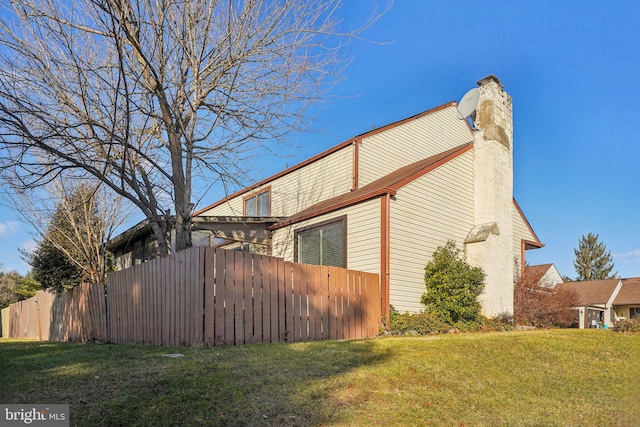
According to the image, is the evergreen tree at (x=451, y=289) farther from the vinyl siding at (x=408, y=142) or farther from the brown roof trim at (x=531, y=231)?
the brown roof trim at (x=531, y=231)

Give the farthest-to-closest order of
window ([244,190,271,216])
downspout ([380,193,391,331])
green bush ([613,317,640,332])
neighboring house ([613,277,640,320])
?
neighboring house ([613,277,640,320]) → window ([244,190,271,216]) → downspout ([380,193,391,331]) → green bush ([613,317,640,332])

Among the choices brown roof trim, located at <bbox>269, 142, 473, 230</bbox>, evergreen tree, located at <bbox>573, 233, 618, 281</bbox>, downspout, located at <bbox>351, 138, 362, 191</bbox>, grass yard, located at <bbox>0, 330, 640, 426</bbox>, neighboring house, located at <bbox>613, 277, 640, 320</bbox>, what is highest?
downspout, located at <bbox>351, 138, 362, 191</bbox>

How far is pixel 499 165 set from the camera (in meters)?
14.1

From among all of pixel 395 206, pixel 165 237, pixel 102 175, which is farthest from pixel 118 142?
pixel 395 206

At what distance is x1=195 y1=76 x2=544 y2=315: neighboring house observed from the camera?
11.9 metres

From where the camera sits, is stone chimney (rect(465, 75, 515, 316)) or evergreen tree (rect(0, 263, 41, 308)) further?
evergreen tree (rect(0, 263, 41, 308))

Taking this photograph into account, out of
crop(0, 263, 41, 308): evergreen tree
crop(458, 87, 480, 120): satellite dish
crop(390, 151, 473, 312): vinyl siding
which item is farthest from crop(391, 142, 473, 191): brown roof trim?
crop(0, 263, 41, 308): evergreen tree

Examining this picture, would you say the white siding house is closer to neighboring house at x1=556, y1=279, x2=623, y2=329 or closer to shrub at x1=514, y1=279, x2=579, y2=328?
shrub at x1=514, y1=279, x2=579, y2=328

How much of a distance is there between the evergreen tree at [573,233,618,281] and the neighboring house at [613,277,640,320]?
1497 centimetres

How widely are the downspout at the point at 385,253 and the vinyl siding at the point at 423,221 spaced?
22 centimetres

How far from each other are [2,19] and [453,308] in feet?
35.4

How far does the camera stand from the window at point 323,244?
1302 centimetres

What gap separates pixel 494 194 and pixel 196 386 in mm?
11437

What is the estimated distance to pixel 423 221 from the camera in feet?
41.6
